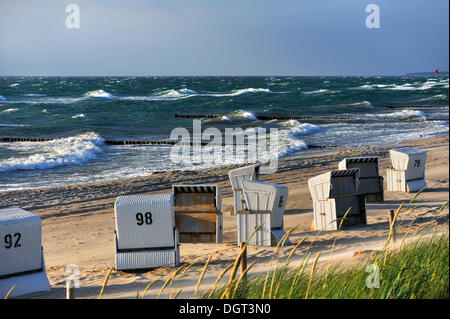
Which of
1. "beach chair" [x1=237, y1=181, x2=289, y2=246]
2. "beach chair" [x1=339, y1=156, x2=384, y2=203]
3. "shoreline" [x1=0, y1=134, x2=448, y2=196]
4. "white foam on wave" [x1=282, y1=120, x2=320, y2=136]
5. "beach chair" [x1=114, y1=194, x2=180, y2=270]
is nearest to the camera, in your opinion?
"beach chair" [x1=114, y1=194, x2=180, y2=270]

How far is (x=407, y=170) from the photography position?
544 inches

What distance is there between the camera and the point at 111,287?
7.77 metres

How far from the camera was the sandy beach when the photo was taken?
798 cm

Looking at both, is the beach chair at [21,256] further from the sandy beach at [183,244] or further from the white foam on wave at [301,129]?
the white foam on wave at [301,129]

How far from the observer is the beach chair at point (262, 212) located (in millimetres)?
9430

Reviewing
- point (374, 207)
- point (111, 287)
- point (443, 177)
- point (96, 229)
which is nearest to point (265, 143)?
point (443, 177)

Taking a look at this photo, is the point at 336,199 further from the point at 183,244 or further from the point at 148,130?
the point at 148,130


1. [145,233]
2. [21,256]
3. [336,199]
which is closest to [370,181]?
[336,199]

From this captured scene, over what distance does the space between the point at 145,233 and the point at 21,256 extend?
182 cm

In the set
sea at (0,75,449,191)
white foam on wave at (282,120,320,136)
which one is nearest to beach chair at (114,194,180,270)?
sea at (0,75,449,191)

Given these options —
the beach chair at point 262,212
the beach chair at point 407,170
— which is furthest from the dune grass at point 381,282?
the beach chair at point 407,170

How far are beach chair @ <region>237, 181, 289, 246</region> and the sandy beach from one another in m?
0.25

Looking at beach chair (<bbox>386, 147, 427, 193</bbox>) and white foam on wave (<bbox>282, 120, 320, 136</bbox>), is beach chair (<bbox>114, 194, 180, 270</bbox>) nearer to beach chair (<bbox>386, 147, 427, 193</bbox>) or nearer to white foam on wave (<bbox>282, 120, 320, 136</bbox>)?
beach chair (<bbox>386, 147, 427, 193</bbox>)
